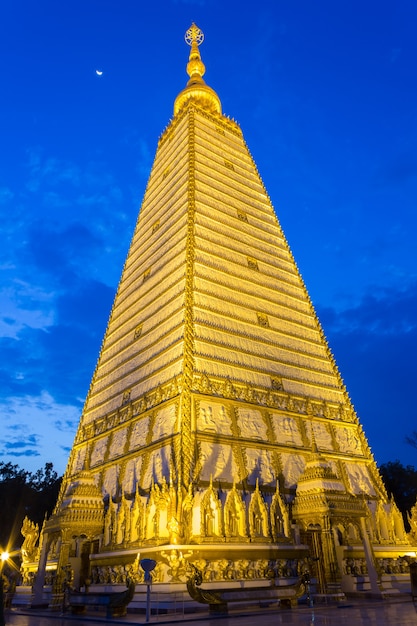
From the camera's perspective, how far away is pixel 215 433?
1611 cm

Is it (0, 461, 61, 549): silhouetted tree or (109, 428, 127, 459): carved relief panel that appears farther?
(0, 461, 61, 549): silhouetted tree

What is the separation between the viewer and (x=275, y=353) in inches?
824

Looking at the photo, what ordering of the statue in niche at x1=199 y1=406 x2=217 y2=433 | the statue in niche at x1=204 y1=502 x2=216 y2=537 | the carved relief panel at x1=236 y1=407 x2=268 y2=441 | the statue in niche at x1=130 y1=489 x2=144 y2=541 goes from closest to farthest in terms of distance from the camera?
the statue in niche at x1=204 y1=502 x2=216 y2=537, the statue in niche at x1=130 y1=489 x2=144 y2=541, the statue in niche at x1=199 y1=406 x2=217 y2=433, the carved relief panel at x1=236 y1=407 x2=268 y2=441

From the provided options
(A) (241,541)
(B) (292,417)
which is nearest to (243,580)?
(A) (241,541)

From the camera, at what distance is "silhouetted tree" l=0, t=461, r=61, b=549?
37000mm

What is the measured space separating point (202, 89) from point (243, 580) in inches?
1341

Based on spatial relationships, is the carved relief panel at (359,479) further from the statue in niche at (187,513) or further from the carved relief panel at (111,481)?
the carved relief panel at (111,481)

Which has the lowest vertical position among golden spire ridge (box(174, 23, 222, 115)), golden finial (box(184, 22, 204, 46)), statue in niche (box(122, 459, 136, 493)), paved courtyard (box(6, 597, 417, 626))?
paved courtyard (box(6, 597, 417, 626))

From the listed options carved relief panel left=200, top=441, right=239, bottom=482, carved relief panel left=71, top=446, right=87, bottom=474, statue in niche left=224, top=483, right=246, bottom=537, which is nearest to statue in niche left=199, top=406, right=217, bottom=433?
carved relief panel left=200, top=441, right=239, bottom=482

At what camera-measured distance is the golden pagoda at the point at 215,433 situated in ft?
45.8

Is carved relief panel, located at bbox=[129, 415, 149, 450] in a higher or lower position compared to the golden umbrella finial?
lower

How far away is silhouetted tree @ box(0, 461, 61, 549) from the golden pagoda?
1980 centimetres

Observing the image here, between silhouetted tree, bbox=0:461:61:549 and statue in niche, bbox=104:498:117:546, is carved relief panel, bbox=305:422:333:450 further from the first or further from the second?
silhouetted tree, bbox=0:461:61:549

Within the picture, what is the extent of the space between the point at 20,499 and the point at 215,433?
3004cm
